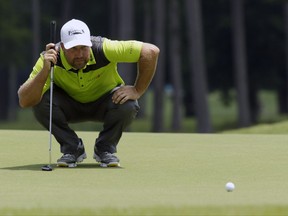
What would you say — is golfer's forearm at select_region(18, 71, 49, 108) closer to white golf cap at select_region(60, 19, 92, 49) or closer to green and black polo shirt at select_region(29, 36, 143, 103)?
green and black polo shirt at select_region(29, 36, 143, 103)

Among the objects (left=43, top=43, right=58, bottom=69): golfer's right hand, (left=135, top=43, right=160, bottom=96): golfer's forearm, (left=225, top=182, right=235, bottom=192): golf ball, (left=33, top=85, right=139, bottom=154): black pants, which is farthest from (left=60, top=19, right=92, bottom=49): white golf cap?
(left=225, top=182, right=235, bottom=192): golf ball

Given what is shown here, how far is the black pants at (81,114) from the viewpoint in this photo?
33.3 feet

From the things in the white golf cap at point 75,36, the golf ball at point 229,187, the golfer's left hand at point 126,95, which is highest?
the white golf cap at point 75,36

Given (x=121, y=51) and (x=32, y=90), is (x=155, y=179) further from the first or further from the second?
(x=32, y=90)

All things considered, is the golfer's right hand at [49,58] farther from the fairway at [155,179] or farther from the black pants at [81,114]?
the fairway at [155,179]

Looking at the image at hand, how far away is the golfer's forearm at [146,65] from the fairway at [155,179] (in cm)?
78

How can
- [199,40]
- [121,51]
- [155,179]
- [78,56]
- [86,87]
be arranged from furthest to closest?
[199,40]
[86,87]
[121,51]
[78,56]
[155,179]

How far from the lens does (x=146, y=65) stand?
32.6 feet

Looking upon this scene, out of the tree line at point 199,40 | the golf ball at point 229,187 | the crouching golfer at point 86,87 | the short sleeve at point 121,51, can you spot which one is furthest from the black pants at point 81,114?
the tree line at point 199,40

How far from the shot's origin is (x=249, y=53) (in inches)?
1967

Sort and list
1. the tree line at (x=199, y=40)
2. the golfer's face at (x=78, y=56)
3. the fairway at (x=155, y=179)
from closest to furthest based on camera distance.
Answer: the fairway at (x=155, y=179) → the golfer's face at (x=78, y=56) → the tree line at (x=199, y=40)

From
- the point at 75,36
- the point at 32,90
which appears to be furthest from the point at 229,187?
the point at 32,90

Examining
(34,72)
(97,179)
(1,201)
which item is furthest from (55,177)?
(1,201)

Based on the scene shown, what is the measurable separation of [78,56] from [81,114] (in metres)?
1.08
